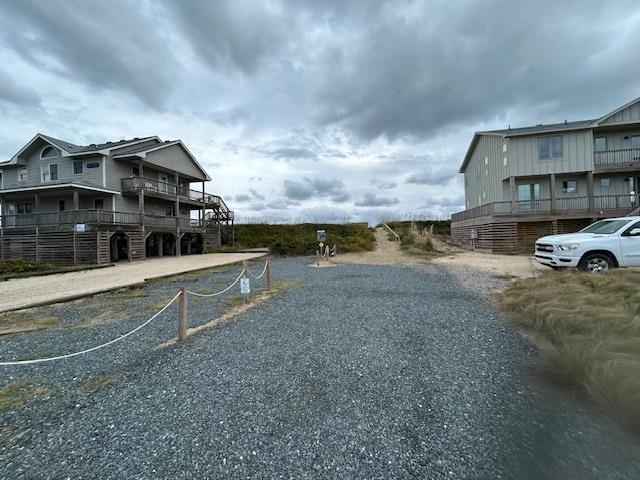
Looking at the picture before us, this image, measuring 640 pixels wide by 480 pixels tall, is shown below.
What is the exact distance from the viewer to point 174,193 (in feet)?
80.1

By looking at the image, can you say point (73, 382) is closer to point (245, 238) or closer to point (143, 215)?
point (143, 215)

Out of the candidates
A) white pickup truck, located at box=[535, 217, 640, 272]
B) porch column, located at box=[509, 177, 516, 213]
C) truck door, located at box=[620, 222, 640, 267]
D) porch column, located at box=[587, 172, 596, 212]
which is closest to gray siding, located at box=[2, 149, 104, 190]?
white pickup truck, located at box=[535, 217, 640, 272]

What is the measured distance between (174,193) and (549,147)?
91.5 feet

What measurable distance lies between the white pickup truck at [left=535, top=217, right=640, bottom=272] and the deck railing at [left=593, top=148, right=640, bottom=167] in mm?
14138

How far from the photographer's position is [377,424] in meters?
2.54

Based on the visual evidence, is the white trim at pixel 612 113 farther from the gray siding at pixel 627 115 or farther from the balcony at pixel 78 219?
the balcony at pixel 78 219

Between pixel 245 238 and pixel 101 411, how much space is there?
26.8 meters

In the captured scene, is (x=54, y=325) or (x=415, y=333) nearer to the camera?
(x=415, y=333)

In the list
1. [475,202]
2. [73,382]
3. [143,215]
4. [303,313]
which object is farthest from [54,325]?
[475,202]

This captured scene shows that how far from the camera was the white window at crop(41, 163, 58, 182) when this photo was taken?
21445mm

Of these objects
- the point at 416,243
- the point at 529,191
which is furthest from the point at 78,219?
the point at 529,191

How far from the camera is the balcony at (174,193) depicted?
2062cm

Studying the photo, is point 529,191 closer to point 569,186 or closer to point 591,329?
point 569,186

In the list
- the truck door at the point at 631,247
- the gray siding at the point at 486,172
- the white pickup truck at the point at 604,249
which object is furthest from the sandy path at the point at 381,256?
the truck door at the point at 631,247
